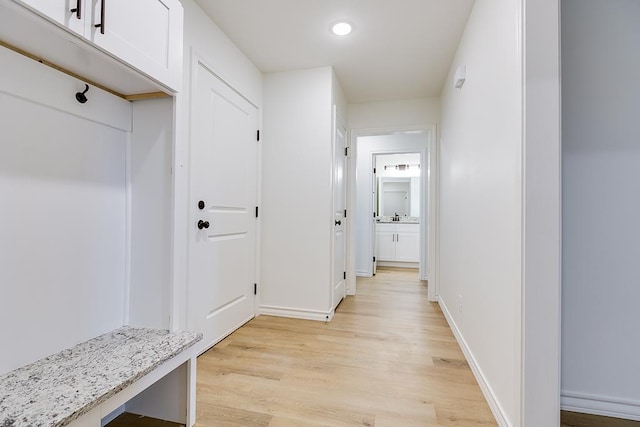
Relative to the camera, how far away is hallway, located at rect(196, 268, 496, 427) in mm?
1421

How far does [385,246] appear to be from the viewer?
19.0 ft

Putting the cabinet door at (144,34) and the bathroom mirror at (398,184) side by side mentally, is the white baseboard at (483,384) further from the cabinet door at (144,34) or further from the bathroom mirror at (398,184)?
the bathroom mirror at (398,184)

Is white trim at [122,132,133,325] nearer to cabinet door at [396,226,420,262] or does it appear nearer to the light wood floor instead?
the light wood floor

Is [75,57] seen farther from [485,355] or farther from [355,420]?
[485,355]

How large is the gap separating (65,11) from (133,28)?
0.89 feet

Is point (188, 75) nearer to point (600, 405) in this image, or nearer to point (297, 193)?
point (297, 193)

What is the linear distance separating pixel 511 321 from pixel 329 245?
1638 millimetres

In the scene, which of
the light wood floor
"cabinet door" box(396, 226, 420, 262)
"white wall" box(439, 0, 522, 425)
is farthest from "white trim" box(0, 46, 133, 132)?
"cabinet door" box(396, 226, 420, 262)

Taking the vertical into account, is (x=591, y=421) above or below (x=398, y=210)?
below

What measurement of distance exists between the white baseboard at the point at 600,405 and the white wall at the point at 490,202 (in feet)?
1.14

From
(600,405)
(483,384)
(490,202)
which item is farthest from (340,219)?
(600,405)

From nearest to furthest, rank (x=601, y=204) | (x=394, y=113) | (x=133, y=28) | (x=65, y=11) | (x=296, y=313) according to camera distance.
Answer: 1. (x=65, y=11)
2. (x=133, y=28)
3. (x=601, y=204)
4. (x=296, y=313)
5. (x=394, y=113)

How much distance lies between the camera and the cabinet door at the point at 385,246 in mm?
5738

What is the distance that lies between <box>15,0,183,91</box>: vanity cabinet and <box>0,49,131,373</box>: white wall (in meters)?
0.28
